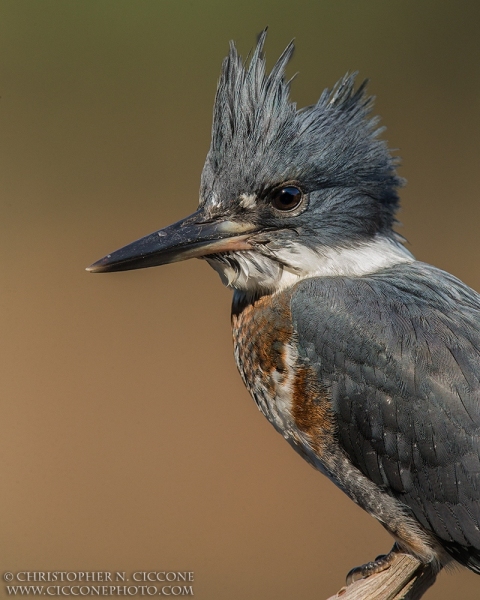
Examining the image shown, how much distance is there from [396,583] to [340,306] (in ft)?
2.64

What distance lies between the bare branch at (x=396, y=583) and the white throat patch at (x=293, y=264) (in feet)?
2.77

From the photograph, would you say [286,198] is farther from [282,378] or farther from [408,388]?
[408,388]

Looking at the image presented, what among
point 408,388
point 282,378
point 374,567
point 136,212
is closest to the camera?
point 408,388

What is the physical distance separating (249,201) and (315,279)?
29 cm

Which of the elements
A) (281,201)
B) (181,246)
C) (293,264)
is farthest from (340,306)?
(181,246)

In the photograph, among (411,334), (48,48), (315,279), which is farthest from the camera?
(48,48)

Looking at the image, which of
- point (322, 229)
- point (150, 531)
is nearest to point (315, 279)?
point (322, 229)

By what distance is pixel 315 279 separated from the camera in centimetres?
227

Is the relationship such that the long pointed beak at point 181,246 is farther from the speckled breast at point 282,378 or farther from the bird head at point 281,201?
the speckled breast at point 282,378

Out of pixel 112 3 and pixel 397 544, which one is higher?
pixel 112 3

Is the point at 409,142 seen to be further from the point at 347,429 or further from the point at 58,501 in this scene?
the point at 347,429

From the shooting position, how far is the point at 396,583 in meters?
2.25

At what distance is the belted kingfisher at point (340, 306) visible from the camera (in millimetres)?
2094

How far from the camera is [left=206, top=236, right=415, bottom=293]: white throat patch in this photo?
2.29m
